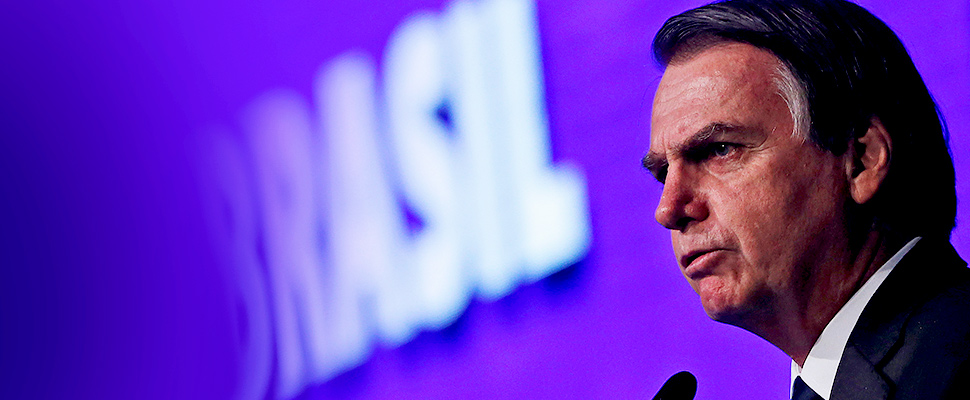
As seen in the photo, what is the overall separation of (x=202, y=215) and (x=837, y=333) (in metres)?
2.05

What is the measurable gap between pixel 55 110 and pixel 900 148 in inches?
111

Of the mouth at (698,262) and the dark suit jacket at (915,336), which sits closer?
the dark suit jacket at (915,336)

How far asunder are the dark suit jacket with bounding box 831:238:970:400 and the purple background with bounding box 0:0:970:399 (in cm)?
38

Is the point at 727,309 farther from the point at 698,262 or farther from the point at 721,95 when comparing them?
the point at 721,95

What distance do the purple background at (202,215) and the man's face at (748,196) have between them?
40 cm

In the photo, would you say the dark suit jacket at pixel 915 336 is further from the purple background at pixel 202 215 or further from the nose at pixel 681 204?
the purple background at pixel 202 215

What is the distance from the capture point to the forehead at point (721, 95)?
3.46 ft

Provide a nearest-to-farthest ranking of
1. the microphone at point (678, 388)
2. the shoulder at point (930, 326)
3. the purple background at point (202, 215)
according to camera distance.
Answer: the shoulder at point (930, 326) → the microphone at point (678, 388) → the purple background at point (202, 215)

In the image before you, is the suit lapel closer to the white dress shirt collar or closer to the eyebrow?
the white dress shirt collar

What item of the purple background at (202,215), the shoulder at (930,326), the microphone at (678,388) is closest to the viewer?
the shoulder at (930,326)

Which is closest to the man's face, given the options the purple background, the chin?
the chin

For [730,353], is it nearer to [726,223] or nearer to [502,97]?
[726,223]

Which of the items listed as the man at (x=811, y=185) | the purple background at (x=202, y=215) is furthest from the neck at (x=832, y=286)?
the purple background at (x=202, y=215)

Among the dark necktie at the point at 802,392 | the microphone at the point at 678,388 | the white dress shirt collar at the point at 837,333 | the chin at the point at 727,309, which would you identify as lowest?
the dark necktie at the point at 802,392
